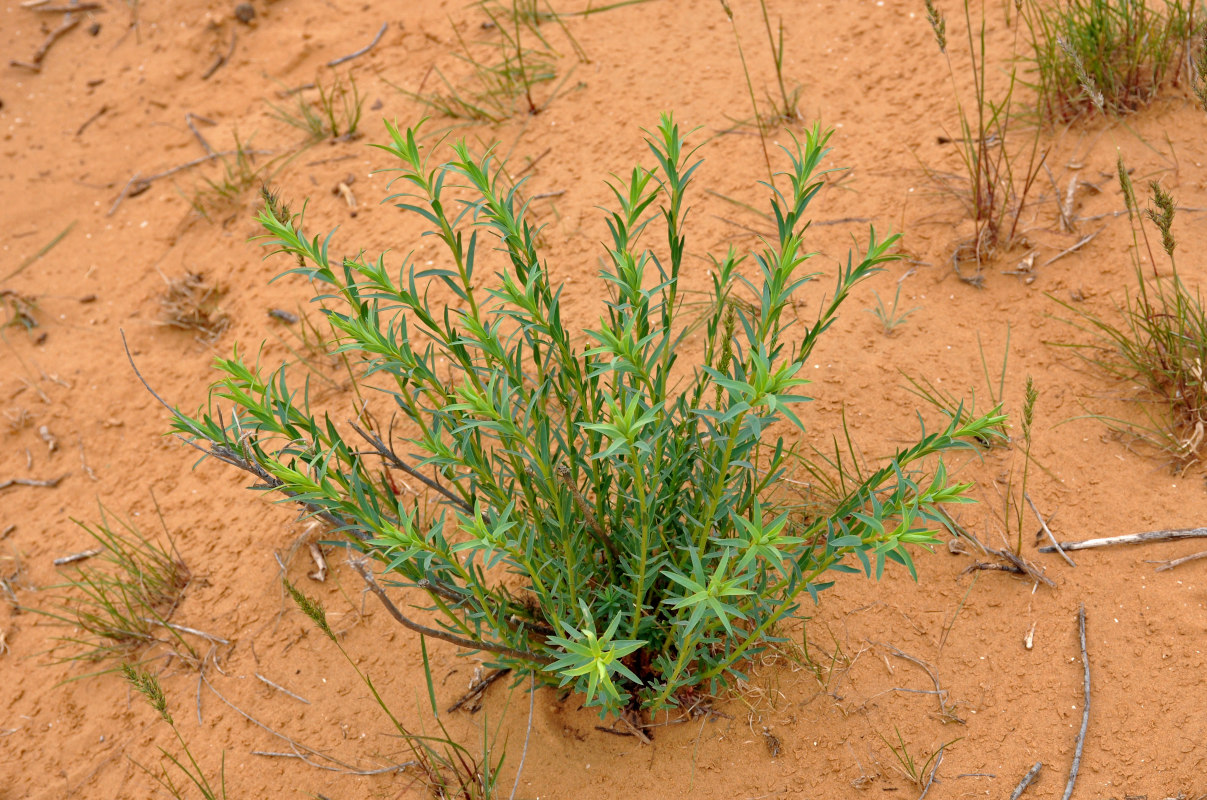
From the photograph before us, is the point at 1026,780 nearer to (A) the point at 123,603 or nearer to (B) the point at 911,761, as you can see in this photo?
(B) the point at 911,761

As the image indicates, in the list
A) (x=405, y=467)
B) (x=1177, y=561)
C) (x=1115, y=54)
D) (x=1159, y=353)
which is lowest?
(x=1177, y=561)

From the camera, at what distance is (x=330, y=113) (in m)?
3.97

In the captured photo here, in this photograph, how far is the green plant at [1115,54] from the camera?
310cm

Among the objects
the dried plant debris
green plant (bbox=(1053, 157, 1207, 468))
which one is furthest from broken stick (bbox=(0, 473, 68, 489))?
green plant (bbox=(1053, 157, 1207, 468))

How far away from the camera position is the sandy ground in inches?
84.6

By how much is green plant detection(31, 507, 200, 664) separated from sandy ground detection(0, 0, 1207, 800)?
0.22 ft

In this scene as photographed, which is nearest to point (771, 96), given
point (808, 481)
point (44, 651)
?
point (808, 481)

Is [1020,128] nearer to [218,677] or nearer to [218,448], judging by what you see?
[218,448]

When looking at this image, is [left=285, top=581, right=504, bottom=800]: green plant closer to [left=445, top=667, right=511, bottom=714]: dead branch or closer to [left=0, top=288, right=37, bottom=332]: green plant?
[left=445, top=667, right=511, bottom=714]: dead branch

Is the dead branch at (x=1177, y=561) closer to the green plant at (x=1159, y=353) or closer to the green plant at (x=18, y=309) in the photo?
the green plant at (x=1159, y=353)

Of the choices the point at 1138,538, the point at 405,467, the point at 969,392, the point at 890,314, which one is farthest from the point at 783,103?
→ the point at 405,467

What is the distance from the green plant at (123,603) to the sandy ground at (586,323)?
0.22 ft

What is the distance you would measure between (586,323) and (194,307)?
5.54ft

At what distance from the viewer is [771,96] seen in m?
3.71
